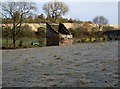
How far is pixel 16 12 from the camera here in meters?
33.4

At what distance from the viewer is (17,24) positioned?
3316cm

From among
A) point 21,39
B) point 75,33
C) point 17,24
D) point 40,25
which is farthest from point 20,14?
point 75,33

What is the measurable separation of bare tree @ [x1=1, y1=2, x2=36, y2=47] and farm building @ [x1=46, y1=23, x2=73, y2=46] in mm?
3397

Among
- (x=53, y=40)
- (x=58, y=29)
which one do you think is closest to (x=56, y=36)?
(x=53, y=40)

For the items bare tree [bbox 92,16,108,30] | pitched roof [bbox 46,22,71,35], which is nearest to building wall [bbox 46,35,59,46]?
pitched roof [bbox 46,22,71,35]

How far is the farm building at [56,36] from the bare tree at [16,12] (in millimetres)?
3397

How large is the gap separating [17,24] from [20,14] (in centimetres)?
134

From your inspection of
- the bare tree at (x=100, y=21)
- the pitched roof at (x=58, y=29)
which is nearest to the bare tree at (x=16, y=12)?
the pitched roof at (x=58, y=29)

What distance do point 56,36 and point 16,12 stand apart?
18.1ft

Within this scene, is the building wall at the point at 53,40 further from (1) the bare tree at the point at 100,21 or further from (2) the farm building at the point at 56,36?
(1) the bare tree at the point at 100,21

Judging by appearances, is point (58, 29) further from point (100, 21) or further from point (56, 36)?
point (100, 21)

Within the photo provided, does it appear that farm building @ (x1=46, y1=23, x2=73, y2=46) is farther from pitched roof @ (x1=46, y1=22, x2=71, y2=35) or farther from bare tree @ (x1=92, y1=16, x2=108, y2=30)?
bare tree @ (x1=92, y1=16, x2=108, y2=30)

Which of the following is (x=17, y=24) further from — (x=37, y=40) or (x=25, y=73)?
(x=25, y=73)

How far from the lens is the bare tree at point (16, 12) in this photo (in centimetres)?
3288
